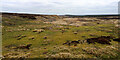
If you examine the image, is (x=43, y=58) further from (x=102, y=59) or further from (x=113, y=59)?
→ (x=113, y=59)

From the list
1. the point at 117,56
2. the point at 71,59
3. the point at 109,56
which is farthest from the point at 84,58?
the point at 117,56

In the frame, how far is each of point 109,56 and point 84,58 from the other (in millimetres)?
5897

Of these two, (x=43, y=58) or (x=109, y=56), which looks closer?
(x=43, y=58)

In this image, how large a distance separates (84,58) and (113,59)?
601 centimetres

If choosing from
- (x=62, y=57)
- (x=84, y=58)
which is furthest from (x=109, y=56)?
(x=62, y=57)

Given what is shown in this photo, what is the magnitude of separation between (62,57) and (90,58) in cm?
576

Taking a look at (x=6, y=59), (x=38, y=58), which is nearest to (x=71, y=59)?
(x=38, y=58)

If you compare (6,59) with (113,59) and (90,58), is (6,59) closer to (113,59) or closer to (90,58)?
(90,58)

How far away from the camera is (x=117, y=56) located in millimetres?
16750

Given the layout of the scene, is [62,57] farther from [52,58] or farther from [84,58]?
[84,58]

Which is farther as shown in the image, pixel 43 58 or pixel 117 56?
pixel 117 56

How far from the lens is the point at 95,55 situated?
56.0 ft

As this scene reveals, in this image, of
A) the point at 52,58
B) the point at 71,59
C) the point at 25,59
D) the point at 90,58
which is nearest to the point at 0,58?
the point at 25,59

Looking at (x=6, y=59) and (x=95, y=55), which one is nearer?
(x=6, y=59)
